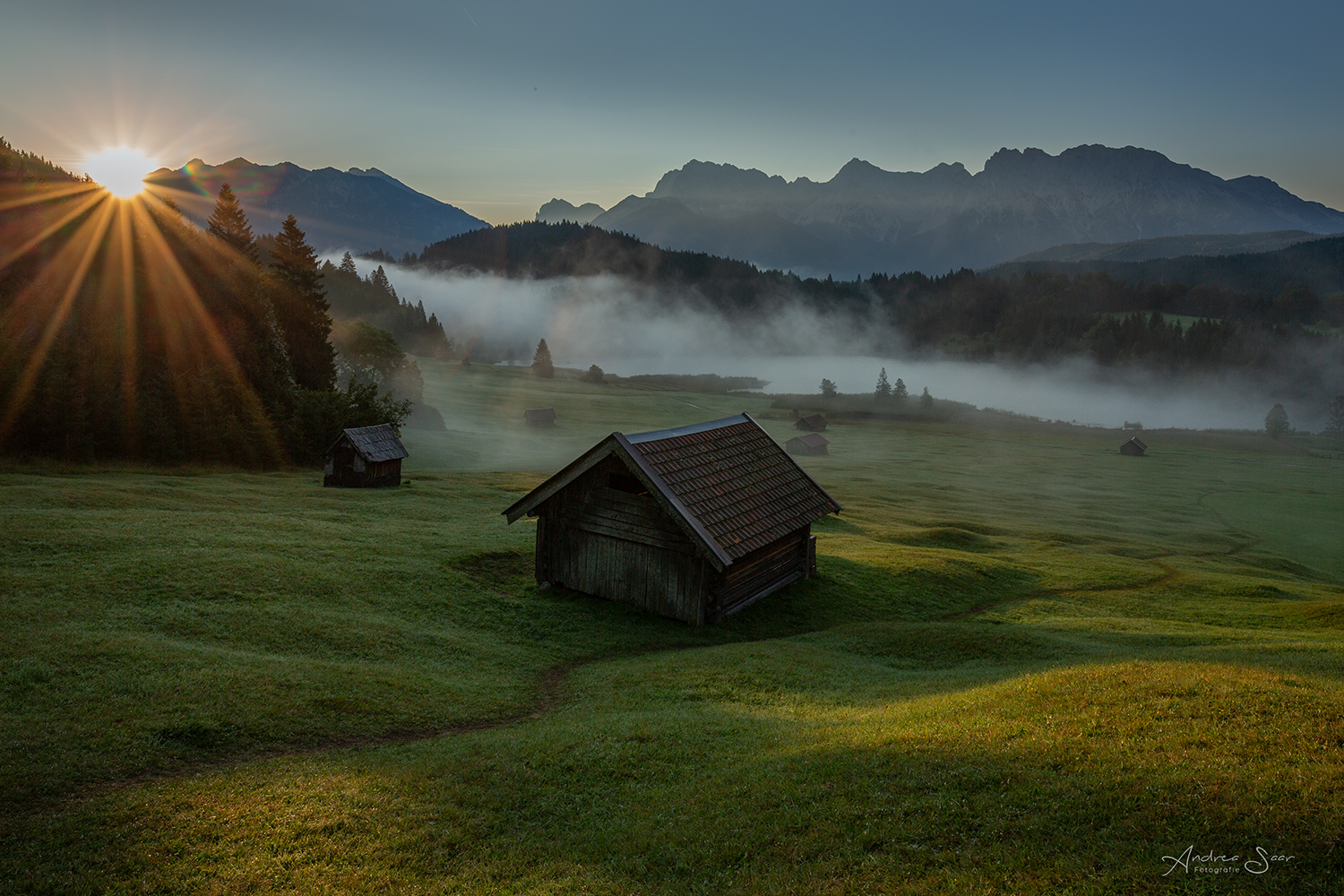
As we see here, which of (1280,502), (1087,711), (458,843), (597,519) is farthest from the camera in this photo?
(1280,502)

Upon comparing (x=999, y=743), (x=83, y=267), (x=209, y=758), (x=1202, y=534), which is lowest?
(x=1202, y=534)

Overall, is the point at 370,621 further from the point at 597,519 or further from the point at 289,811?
the point at 289,811

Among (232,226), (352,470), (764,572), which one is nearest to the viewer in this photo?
(764,572)

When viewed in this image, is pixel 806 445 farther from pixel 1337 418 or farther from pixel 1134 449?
pixel 1337 418

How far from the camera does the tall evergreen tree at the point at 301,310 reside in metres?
81.6

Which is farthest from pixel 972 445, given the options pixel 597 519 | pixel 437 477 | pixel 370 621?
pixel 370 621

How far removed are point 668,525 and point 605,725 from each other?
37.2 feet

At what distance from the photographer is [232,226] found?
83125 millimetres

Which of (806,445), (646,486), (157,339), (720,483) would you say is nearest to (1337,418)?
(806,445)

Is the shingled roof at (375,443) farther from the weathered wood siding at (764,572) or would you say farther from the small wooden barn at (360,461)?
the weathered wood siding at (764,572)

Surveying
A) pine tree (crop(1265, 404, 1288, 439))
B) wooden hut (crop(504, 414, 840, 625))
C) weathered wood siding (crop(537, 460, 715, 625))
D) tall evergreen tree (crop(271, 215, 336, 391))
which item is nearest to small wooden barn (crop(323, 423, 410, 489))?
wooden hut (crop(504, 414, 840, 625))

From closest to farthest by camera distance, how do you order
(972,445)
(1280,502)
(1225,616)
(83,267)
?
1. (1225,616)
2. (83,267)
3. (1280,502)
4. (972,445)

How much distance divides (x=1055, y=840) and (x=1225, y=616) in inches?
1110

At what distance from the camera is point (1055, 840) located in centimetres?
815
